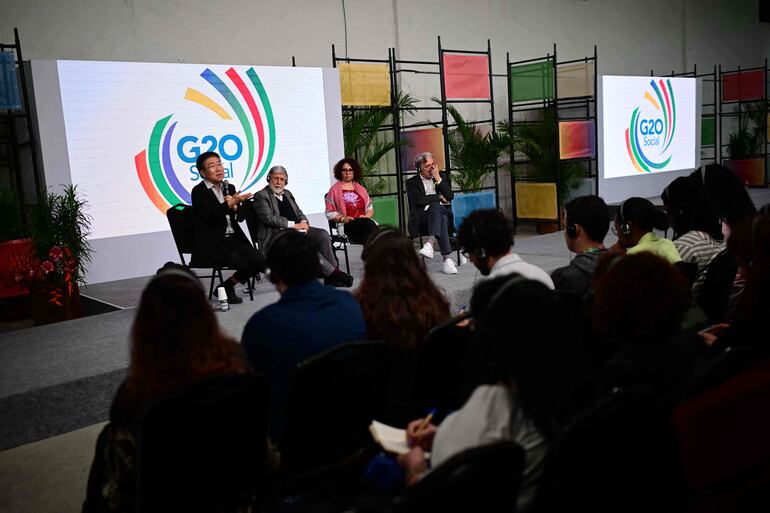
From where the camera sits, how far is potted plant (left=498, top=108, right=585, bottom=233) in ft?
31.7

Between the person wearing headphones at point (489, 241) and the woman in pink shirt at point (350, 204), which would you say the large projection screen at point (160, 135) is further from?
the person wearing headphones at point (489, 241)

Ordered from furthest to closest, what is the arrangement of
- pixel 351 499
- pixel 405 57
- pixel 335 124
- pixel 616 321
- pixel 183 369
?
pixel 405 57
pixel 335 124
pixel 616 321
pixel 183 369
pixel 351 499

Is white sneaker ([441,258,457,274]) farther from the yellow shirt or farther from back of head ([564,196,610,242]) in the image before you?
back of head ([564,196,610,242])

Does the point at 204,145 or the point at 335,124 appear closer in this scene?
the point at 204,145

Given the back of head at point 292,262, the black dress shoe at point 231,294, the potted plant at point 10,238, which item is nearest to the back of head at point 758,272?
the back of head at point 292,262

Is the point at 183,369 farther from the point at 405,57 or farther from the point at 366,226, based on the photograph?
the point at 405,57

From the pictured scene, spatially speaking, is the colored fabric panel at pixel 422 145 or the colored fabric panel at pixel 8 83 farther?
the colored fabric panel at pixel 422 145

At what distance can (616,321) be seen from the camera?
1812 mm

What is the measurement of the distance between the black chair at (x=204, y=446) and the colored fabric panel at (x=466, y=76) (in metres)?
7.24

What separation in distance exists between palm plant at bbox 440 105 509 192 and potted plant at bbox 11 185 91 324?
207 inches

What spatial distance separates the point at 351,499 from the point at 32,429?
2811 millimetres

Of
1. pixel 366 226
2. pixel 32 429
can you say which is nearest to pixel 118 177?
pixel 366 226

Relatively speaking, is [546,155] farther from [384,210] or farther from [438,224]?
[438,224]

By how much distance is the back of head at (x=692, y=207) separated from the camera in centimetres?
357
